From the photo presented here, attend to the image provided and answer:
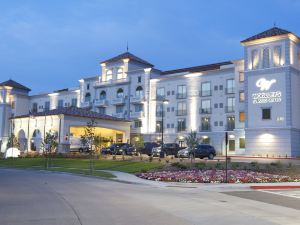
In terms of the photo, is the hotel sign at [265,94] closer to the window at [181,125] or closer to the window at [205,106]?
the window at [205,106]

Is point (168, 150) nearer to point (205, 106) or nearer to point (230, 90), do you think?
point (230, 90)

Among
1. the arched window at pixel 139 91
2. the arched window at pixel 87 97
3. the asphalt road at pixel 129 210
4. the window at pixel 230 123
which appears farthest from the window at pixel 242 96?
the asphalt road at pixel 129 210

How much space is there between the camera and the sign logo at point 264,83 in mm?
55438

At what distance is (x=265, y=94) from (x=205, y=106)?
15004mm

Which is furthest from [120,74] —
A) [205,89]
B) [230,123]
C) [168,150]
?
[168,150]

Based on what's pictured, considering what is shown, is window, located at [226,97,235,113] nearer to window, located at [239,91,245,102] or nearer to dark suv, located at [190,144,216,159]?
window, located at [239,91,245,102]

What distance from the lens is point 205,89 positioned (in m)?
69.3

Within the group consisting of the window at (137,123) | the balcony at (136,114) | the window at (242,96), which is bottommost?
the window at (137,123)

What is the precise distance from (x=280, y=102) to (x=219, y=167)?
24.8 meters

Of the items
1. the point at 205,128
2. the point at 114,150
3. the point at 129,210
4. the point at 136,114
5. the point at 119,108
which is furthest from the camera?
the point at 119,108

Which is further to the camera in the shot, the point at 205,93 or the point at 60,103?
the point at 60,103

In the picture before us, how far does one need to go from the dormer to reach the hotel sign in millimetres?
2027

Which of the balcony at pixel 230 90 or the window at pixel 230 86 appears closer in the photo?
the balcony at pixel 230 90

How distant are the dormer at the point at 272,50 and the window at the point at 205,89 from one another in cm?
1140
